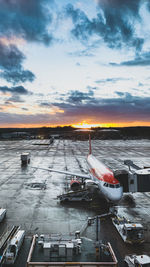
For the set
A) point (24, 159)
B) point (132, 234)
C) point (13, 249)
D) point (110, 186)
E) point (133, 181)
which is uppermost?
point (110, 186)

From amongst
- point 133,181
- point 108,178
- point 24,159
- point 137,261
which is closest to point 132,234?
point 137,261

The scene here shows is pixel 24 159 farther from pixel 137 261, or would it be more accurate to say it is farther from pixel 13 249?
pixel 137 261

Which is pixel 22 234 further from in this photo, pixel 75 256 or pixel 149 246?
pixel 149 246

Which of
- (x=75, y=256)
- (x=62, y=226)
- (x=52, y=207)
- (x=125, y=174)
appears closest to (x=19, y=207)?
(x=52, y=207)

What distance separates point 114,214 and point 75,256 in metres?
9.28

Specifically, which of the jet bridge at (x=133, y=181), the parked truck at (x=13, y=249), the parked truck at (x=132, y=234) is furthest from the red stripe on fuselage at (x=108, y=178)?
the parked truck at (x=13, y=249)

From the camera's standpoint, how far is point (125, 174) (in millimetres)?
27109

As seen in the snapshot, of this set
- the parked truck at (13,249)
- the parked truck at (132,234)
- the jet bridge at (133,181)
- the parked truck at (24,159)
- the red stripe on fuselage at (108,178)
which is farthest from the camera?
the parked truck at (24,159)

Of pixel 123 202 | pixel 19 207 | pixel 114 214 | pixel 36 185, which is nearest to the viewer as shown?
pixel 114 214

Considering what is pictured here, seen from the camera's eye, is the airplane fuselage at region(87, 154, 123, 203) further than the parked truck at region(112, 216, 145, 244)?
Yes

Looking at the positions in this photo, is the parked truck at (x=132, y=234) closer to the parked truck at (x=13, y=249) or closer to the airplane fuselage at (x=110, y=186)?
the airplane fuselage at (x=110, y=186)

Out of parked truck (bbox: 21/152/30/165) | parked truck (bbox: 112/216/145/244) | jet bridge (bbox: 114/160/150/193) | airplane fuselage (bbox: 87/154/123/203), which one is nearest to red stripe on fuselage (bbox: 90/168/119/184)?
airplane fuselage (bbox: 87/154/123/203)

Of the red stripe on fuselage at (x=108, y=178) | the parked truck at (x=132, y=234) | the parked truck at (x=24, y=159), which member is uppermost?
the red stripe on fuselage at (x=108, y=178)

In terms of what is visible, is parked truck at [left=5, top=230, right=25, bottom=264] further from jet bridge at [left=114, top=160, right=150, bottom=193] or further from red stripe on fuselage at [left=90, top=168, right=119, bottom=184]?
jet bridge at [left=114, top=160, right=150, bottom=193]
